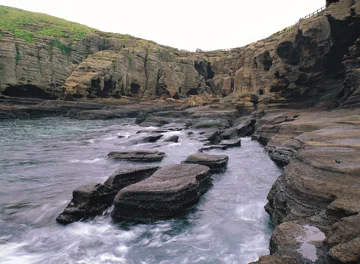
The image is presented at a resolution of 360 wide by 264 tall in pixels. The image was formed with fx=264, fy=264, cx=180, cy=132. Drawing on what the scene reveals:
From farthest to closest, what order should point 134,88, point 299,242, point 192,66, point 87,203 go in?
point 192,66
point 134,88
point 87,203
point 299,242

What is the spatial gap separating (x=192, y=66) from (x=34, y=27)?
3378 cm

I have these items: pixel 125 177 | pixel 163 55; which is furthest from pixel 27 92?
pixel 125 177

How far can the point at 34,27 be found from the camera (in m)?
51.4

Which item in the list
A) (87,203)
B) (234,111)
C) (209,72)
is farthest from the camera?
(209,72)

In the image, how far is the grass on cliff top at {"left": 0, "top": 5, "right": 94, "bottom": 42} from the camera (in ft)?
154

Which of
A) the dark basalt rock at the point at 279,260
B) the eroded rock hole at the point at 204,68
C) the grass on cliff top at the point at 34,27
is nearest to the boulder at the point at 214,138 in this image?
the dark basalt rock at the point at 279,260

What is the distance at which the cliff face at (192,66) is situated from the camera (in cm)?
2392

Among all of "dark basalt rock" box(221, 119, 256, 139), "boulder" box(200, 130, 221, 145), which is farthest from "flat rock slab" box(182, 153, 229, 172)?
"dark basalt rock" box(221, 119, 256, 139)

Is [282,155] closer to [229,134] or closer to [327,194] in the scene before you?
[327,194]

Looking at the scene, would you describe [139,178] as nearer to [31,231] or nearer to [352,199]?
[31,231]

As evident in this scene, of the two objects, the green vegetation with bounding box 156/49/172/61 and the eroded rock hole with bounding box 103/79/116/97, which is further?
the green vegetation with bounding box 156/49/172/61

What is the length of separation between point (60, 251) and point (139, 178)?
3.93 metres

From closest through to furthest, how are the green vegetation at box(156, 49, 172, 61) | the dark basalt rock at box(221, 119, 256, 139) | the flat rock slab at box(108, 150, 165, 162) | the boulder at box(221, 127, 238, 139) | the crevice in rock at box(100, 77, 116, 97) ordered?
1. the flat rock slab at box(108, 150, 165, 162)
2. the boulder at box(221, 127, 238, 139)
3. the dark basalt rock at box(221, 119, 256, 139)
4. the crevice in rock at box(100, 77, 116, 97)
5. the green vegetation at box(156, 49, 172, 61)

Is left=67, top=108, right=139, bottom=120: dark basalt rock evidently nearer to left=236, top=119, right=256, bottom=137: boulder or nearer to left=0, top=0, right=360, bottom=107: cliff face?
left=0, top=0, right=360, bottom=107: cliff face
